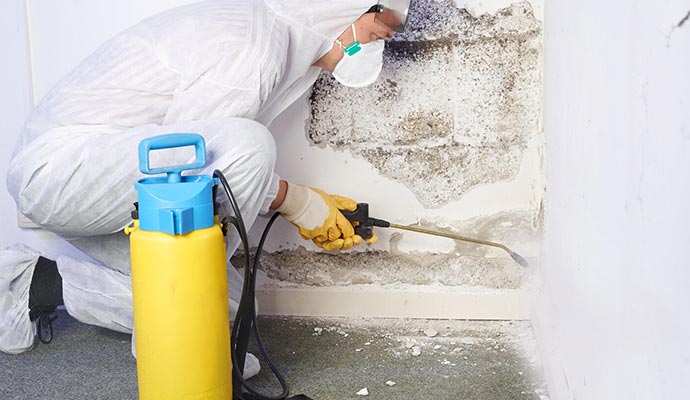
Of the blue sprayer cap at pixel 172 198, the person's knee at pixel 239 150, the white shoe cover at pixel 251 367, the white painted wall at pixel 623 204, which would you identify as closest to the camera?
the white painted wall at pixel 623 204

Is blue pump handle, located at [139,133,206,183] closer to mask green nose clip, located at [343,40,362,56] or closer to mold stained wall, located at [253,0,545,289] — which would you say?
mask green nose clip, located at [343,40,362,56]

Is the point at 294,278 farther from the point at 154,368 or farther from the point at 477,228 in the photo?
the point at 154,368

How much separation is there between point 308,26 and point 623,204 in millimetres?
981

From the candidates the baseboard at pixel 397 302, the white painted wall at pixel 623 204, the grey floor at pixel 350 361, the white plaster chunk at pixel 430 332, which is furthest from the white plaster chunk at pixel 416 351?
the white painted wall at pixel 623 204

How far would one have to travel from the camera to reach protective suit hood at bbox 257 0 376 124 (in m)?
1.71

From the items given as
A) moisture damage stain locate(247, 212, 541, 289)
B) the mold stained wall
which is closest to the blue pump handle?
the mold stained wall

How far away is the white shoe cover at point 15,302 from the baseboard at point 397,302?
63cm

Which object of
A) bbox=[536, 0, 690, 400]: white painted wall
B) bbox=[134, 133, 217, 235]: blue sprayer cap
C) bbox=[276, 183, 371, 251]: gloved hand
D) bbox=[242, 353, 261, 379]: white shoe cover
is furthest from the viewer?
bbox=[276, 183, 371, 251]: gloved hand

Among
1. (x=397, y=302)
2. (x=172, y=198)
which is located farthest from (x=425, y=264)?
(x=172, y=198)

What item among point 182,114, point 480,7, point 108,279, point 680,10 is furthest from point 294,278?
point 680,10

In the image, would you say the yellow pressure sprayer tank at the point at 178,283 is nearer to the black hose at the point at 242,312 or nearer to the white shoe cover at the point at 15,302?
the black hose at the point at 242,312

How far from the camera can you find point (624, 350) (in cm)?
96

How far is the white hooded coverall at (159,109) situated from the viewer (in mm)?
1598

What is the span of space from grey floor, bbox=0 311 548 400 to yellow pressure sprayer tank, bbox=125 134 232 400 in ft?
0.88
